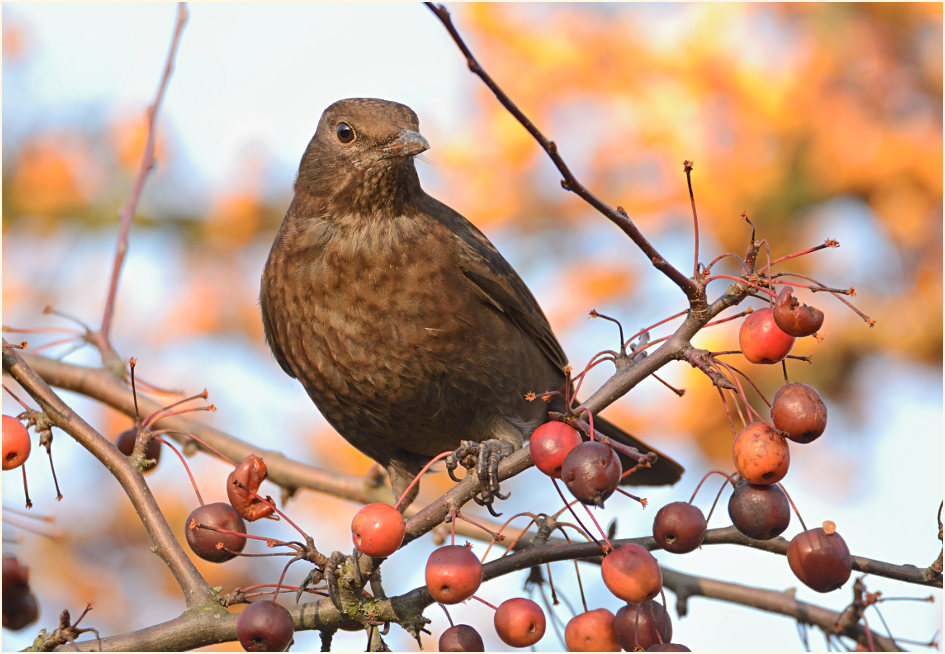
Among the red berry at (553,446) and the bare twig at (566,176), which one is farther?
the red berry at (553,446)

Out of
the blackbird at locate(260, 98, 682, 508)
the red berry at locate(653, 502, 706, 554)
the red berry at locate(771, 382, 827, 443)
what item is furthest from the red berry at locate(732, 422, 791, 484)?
the blackbird at locate(260, 98, 682, 508)

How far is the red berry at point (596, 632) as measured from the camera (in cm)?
236

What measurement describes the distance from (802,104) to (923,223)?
1210 millimetres

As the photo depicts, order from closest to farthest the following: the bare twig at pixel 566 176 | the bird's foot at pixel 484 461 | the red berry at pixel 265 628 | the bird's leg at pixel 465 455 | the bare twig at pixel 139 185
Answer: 1. the bare twig at pixel 566 176
2. the red berry at pixel 265 628
3. the bird's foot at pixel 484 461
4. the bird's leg at pixel 465 455
5. the bare twig at pixel 139 185

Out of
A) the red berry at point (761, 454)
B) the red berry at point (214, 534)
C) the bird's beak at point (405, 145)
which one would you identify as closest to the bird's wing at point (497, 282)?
the bird's beak at point (405, 145)

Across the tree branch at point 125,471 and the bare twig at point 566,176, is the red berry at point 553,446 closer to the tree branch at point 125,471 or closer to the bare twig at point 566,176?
the bare twig at point 566,176

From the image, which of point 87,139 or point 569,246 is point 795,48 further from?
point 87,139

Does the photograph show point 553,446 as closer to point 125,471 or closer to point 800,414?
point 800,414

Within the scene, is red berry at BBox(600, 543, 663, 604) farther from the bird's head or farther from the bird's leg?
the bird's head

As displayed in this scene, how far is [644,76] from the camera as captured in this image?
7125mm

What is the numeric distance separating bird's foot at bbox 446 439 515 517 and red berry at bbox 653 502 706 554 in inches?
16.5

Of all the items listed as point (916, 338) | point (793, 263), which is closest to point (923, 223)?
point (916, 338)

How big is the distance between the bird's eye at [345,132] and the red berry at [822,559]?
2386mm

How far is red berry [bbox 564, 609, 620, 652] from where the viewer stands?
2.36 meters
